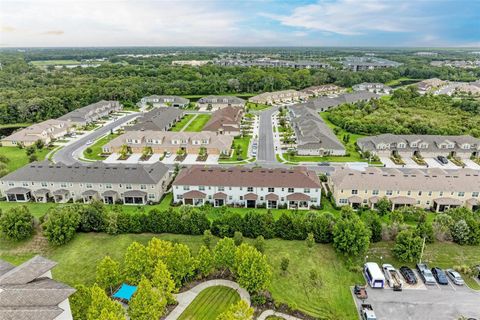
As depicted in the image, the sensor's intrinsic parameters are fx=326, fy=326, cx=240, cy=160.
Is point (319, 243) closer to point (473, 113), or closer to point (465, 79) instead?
point (473, 113)

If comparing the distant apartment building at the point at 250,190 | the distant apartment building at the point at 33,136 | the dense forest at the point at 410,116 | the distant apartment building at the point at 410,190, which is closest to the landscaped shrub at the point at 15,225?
the distant apartment building at the point at 250,190

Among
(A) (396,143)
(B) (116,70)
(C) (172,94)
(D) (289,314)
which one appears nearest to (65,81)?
(B) (116,70)

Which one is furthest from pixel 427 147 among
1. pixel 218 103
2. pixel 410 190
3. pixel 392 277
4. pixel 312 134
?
pixel 218 103

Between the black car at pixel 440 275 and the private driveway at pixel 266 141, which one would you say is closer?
the black car at pixel 440 275

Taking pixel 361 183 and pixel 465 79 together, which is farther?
pixel 465 79

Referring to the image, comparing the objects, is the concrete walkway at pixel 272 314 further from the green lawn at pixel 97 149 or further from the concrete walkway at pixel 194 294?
the green lawn at pixel 97 149

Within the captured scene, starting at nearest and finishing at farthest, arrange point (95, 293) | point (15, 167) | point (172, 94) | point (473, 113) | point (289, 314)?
1. point (95, 293)
2. point (289, 314)
3. point (15, 167)
4. point (473, 113)
5. point (172, 94)
